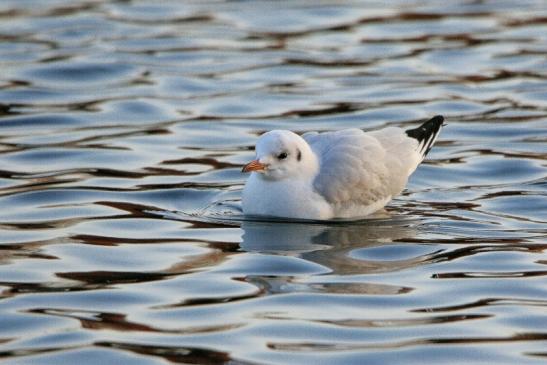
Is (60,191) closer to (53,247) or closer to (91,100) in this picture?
(53,247)

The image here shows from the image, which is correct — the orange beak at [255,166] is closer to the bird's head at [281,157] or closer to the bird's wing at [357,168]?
the bird's head at [281,157]

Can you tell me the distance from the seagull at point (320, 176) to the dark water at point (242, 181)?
0.52 feet

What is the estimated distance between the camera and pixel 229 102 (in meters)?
13.8

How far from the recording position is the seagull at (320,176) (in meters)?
9.53

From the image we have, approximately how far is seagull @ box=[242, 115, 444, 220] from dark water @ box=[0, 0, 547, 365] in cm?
16

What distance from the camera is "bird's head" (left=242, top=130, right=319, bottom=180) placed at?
31.1 ft

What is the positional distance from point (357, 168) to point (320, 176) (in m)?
0.29

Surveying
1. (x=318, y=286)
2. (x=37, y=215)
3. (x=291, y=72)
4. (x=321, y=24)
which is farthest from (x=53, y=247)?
(x=321, y=24)

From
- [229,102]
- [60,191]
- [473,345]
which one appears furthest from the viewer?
[229,102]

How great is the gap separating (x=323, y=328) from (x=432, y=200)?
3.29 metres

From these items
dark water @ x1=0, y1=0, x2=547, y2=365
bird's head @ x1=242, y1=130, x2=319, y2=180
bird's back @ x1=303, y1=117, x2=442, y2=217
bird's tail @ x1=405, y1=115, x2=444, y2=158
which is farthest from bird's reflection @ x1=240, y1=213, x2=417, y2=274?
bird's tail @ x1=405, y1=115, x2=444, y2=158

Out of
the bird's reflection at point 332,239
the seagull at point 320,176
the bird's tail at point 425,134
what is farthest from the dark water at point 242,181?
the bird's tail at point 425,134

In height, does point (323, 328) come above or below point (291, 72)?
below

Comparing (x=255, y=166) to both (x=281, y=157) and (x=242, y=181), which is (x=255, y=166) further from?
(x=242, y=181)
